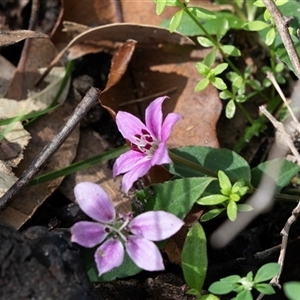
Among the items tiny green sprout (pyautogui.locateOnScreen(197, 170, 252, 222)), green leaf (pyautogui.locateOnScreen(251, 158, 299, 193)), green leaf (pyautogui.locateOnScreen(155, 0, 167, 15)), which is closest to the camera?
tiny green sprout (pyautogui.locateOnScreen(197, 170, 252, 222))

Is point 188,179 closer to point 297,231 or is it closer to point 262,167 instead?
point 262,167

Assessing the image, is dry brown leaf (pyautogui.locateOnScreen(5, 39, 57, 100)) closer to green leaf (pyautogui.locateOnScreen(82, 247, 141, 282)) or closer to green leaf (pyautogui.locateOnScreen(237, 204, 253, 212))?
green leaf (pyautogui.locateOnScreen(82, 247, 141, 282))

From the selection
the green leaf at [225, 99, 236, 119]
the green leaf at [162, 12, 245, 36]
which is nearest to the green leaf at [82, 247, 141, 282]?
the green leaf at [225, 99, 236, 119]

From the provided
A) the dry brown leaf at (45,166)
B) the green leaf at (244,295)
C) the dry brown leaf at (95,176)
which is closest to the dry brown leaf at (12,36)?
the dry brown leaf at (45,166)

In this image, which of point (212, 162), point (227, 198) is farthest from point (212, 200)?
point (212, 162)

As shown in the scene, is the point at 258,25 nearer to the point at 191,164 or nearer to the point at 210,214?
the point at 191,164
